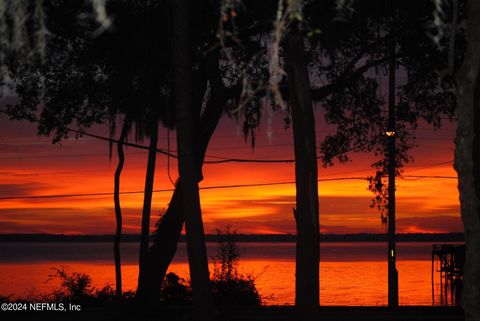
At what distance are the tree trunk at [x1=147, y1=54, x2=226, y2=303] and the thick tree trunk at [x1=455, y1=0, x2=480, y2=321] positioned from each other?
1397 cm

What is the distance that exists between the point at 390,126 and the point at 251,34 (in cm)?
870

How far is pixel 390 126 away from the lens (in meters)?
29.5

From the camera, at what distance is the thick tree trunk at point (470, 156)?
10500mm

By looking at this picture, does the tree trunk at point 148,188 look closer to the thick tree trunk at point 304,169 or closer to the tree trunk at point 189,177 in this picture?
the tree trunk at point 189,177

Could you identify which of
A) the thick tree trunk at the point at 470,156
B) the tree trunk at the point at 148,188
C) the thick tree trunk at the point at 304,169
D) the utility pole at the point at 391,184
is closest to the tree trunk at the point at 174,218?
the tree trunk at the point at 148,188

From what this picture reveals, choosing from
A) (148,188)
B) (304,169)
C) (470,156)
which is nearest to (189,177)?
(304,169)

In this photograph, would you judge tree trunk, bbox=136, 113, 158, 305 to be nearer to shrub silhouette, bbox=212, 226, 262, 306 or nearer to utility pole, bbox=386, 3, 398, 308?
shrub silhouette, bbox=212, 226, 262, 306

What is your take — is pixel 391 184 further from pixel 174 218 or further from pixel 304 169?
pixel 304 169

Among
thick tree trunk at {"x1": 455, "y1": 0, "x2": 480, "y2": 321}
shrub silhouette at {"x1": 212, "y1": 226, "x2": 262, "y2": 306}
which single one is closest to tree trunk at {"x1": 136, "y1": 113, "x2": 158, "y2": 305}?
shrub silhouette at {"x1": 212, "y1": 226, "x2": 262, "y2": 306}

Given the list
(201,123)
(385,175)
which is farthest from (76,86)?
(385,175)

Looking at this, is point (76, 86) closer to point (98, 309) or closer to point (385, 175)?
point (98, 309)

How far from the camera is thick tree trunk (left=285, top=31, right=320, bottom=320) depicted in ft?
57.5

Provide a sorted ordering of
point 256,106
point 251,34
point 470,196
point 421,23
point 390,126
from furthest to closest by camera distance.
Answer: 1. point 390,126
2. point 256,106
3. point 251,34
4. point 421,23
5. point 470,196

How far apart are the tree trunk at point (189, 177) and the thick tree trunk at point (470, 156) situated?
8391 mm
